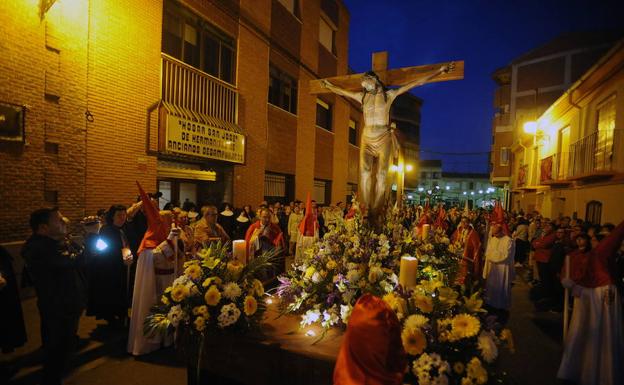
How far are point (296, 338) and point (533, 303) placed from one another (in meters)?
7.31

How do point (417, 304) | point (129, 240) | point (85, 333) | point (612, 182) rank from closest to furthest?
point (417, 304) → point (85, 333) → point (129, 240) → point (612, 182)

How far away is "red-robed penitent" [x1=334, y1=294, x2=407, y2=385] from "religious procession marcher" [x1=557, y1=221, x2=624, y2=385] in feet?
12.1

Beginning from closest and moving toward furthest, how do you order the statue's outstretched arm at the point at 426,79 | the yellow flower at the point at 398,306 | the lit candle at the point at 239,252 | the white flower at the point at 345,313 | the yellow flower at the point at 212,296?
the yellow flower at the point at 398,306 → the yellow flower at the point at 212,296 → the white flower at the point at 345,313 → the lit candle at the point at 239,252 → the statue's outstretched arm at the point at 426,79

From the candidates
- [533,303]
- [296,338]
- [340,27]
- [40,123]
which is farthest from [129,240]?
[340,27]

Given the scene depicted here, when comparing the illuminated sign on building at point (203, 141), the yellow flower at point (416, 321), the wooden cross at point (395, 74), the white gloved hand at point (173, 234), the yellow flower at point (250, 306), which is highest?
the wooden cross at point (395, 74)

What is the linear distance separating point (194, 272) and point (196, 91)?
9.26 metres

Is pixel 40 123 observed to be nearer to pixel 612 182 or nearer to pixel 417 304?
pixel 417 304

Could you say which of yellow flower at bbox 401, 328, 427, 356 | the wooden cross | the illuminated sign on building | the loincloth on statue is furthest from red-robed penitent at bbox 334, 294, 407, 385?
the illuminated sign on building

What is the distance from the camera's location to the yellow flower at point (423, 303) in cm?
270

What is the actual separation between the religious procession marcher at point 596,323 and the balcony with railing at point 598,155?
26.9 ft

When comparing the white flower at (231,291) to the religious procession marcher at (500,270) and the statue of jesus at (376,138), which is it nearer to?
the statue of jesus at (376,138)

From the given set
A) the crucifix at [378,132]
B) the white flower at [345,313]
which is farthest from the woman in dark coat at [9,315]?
the crucifix at [378,132]

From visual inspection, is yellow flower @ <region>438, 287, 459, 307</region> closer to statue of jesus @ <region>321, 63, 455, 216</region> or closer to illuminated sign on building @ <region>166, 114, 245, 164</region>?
statue of jesus @ <region>321, 63, 455, 216</region>

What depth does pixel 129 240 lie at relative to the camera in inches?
252
